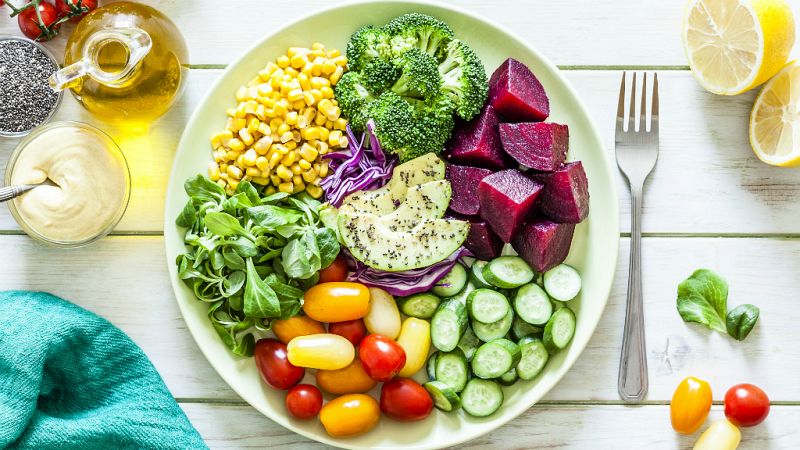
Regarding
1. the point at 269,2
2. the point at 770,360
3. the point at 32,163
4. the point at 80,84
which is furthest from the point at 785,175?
the point at 32,163

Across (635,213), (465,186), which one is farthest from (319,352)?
(635,213)

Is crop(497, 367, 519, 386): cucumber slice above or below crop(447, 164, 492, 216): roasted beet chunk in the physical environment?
below

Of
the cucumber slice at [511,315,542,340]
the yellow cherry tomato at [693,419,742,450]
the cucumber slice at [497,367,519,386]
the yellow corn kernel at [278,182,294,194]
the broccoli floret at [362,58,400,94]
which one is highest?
the broccoli floret at [362,58,400,94]

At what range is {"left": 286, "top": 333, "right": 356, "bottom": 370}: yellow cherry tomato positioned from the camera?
217cm

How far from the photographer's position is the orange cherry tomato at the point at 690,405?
233cm

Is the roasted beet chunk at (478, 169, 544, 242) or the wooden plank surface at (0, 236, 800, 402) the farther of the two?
the wooden plank surface at (0, 236, 800, 402)

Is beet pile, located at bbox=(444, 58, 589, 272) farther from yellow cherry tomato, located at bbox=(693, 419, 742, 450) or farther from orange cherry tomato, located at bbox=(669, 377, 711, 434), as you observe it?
yellow cherry tomato, located at bbox=(693, 419, 742, 450)

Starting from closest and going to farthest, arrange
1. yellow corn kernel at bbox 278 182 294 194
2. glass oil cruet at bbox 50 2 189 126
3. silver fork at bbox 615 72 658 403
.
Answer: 1. glass oil cruet at bbox 50 2 189 126
2. yellow corn kernel at bbox 278 182 294 194
3. silver fork at bbox 615 72 658 403

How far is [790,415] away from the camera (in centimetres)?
243

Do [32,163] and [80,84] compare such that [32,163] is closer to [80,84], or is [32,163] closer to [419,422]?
[80,84]

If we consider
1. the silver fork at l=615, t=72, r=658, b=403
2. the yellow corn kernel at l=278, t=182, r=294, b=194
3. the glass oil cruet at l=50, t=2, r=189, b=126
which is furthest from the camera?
the silver fork at l=615, t=72, r=658, b=403

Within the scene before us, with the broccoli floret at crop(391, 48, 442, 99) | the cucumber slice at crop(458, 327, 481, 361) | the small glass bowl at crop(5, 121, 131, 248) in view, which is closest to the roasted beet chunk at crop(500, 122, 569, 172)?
the broccoli floret at crop(391, 48, 442, 99)

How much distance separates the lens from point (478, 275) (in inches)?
90.5

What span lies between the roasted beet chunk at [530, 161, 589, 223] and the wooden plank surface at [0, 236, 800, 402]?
32 cm
